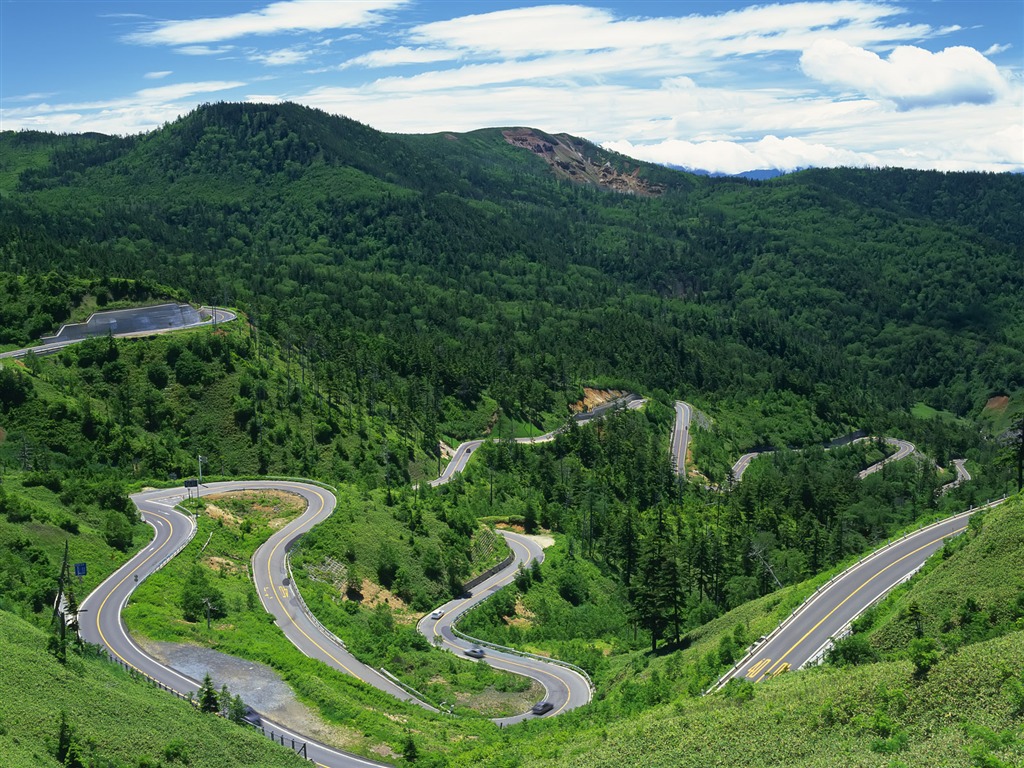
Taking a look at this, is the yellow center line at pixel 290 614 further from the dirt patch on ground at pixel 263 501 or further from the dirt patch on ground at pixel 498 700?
the dirt patch on ground at pixel 498 700

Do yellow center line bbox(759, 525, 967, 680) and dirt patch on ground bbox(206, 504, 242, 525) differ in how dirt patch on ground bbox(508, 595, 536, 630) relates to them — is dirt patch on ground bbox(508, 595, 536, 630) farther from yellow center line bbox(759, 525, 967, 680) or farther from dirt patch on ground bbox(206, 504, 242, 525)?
yellow center line bbox(759, 525, 967, 680)

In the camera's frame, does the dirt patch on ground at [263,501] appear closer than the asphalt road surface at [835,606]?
No

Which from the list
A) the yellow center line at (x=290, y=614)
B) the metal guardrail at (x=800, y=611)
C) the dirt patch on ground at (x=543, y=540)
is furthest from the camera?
the dirt patch on ground at (x=543, y=540)

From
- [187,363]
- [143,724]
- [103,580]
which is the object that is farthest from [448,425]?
[143,724]

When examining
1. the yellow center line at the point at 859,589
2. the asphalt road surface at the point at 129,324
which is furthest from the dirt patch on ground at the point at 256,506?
the asphalt road surface at the point at 129,324

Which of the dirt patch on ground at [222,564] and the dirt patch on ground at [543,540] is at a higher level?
the dirt patch on ground at [222,564]

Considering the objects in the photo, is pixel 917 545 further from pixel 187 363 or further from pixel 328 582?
pixel 187 363

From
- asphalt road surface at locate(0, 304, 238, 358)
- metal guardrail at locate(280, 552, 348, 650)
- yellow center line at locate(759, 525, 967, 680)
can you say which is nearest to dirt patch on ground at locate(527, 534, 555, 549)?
metal guardrail at locate(280, 552, 348, 650)
